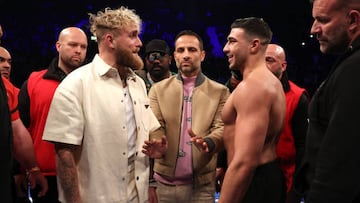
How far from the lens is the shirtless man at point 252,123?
2.08 meters

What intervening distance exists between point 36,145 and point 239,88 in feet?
4.46

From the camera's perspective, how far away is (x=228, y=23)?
755 cm

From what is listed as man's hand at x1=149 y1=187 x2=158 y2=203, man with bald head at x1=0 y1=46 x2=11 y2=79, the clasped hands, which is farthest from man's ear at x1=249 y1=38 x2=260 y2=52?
man with bald head at x1=0 y1=46 x2=11 y2=79

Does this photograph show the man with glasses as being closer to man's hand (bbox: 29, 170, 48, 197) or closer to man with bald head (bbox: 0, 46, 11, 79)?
man with bald head (bbox: 0, 46, 11, 79)

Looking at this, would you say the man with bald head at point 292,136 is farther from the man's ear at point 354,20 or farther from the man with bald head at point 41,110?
the man's ear at point 354,20

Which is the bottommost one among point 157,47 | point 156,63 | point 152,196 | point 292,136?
point 152,196

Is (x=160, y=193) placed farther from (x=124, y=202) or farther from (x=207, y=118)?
(x=124, y=202)

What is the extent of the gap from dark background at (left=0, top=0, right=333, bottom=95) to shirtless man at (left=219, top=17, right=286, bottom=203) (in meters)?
4.58

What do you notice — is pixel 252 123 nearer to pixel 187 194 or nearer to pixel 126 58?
pixel 126 58

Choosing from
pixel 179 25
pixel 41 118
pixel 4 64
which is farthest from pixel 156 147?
pixel 179 25

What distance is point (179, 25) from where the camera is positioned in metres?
7.47

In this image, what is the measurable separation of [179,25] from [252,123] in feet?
18.2

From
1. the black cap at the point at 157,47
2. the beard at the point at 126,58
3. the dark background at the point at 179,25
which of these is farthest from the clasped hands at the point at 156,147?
the dark background at the point at 179,25

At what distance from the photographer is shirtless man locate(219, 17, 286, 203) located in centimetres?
208
